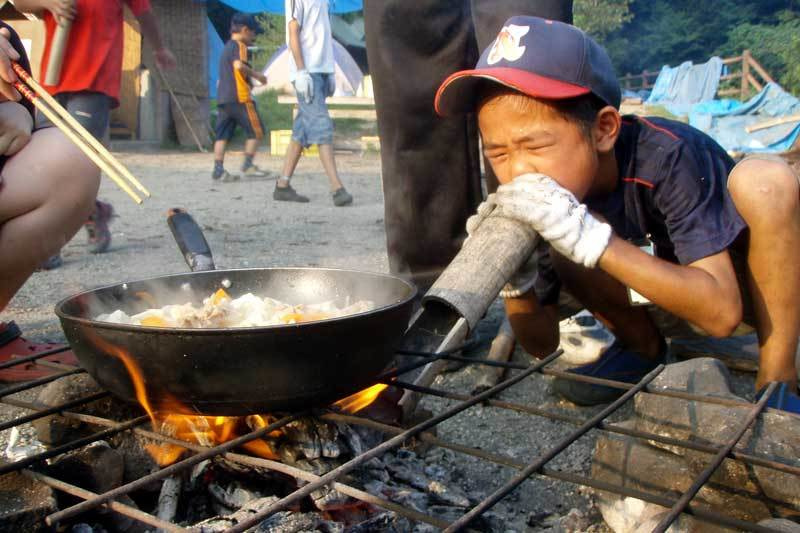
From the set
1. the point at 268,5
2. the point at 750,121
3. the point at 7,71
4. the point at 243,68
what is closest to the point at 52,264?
the point at 7,71

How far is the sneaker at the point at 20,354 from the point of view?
2.49 metres

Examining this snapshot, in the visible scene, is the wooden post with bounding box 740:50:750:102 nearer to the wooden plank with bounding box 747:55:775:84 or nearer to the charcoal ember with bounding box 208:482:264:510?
the wooden plank with bounding box 747:55:775:84

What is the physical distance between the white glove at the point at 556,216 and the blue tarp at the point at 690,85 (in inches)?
834

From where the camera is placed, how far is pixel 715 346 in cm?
289

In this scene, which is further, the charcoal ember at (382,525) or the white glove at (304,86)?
the white glove at (304,86)

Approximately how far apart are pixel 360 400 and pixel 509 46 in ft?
3.42

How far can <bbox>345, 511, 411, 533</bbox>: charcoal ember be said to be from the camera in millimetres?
1372

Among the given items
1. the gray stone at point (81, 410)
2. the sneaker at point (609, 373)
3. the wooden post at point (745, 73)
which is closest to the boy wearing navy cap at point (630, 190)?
the sneaker at point (609, 373)

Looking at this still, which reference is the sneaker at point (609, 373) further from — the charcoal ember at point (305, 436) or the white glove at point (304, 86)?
the white glove at point (304, 86)

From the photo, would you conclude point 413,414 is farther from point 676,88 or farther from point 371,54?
point 676,88

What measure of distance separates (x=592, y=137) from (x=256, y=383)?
117 centimetres

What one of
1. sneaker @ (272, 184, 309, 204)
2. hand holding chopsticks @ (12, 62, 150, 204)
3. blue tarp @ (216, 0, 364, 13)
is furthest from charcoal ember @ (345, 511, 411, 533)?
blue tarp @ (216, 0, 364, 13)

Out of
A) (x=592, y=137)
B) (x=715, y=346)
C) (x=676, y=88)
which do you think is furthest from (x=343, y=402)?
(x=676, y=88)

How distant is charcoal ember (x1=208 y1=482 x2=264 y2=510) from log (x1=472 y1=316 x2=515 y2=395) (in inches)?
48.9
